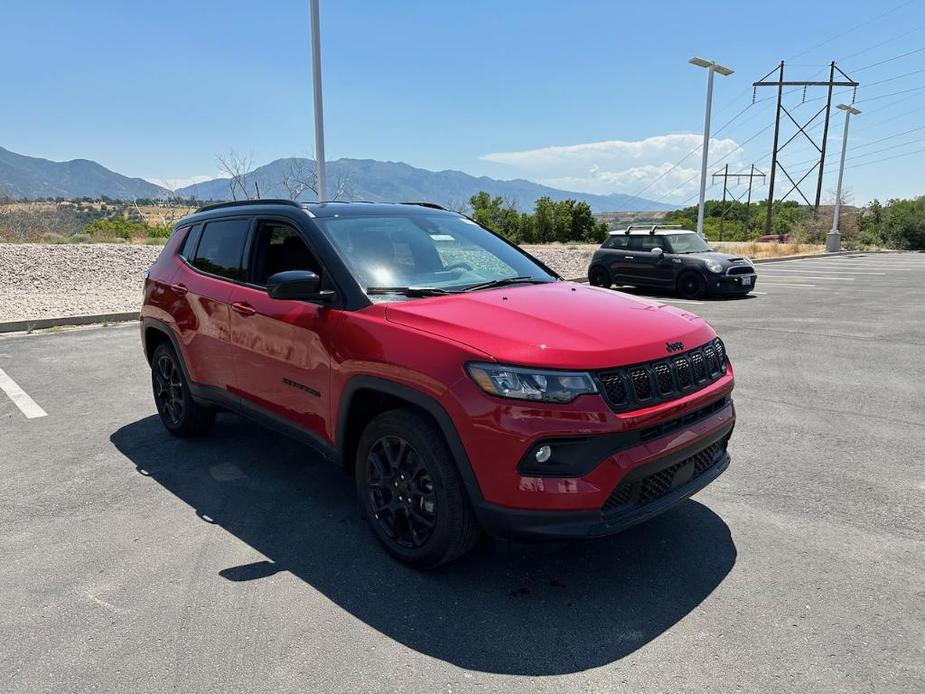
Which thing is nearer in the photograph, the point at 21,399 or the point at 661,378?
the point at 661,378

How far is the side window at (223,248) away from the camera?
14.3 feet

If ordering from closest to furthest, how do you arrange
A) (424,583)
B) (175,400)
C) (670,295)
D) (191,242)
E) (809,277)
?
(424,583)
(191,242)
(175,400)
(670,295)
(809,277)

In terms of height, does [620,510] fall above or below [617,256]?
below

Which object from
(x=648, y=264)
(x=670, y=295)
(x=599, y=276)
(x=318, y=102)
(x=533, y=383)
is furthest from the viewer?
(x=599, y=276)

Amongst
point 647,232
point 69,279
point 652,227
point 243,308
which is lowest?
point 69,279

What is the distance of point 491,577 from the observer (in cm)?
316

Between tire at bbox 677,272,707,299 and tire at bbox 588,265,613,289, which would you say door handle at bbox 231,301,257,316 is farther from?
tire at bbox 588,265,613,289

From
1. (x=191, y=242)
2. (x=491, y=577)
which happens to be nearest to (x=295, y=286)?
(x=491, y=577)

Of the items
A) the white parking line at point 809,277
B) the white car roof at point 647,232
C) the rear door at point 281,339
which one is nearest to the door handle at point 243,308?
the rear door at point 281,339

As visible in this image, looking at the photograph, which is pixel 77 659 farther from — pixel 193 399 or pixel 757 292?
pixel 757 292

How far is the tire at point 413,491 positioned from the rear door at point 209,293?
61.1 inches

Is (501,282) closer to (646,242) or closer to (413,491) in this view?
(413,491)

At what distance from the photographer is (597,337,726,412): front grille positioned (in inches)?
108

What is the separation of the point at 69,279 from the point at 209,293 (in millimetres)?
10897
